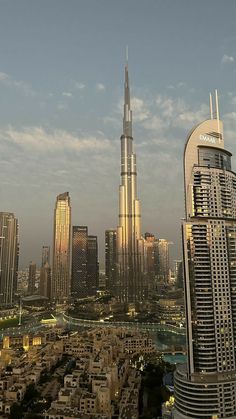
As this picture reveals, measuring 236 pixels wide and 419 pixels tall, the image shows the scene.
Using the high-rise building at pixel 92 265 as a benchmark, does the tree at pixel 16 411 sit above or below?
below

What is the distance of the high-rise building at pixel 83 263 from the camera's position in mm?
69938

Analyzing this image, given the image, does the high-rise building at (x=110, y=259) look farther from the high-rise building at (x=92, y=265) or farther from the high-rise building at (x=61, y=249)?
the high-rise building at (x=61, y=249)

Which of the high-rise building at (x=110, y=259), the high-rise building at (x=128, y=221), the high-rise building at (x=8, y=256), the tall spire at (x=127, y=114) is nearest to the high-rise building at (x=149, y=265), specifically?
the high-rise building at (x=128, y=221)

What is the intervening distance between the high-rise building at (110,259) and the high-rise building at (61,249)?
805 cm

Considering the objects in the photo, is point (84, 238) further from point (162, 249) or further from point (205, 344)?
point (205, 344)

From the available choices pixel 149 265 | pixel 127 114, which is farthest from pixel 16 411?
pixel 149 265

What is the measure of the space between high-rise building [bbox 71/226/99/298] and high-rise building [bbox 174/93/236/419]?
5559 centimetres

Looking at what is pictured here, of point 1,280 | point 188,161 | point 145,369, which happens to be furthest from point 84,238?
point 188,161

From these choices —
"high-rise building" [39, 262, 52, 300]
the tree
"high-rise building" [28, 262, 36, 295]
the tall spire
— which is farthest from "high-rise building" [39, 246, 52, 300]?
the tree

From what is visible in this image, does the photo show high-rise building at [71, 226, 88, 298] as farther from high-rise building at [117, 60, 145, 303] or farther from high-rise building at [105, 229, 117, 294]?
high-rise building at [117, 60, 145, 303]

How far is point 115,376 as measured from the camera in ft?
57.6

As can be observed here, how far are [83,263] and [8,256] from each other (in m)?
17.4

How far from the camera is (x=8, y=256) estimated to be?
189ft

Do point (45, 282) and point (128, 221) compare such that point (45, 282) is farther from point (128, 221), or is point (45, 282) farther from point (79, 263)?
point (128, 221)
